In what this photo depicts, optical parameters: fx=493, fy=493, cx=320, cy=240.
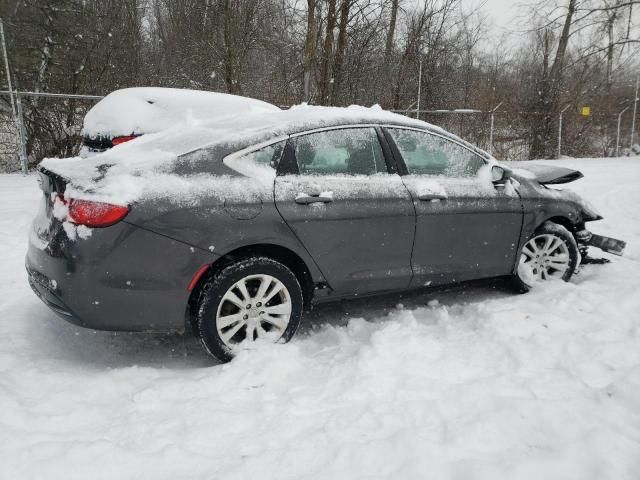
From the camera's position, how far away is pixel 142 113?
6.61m

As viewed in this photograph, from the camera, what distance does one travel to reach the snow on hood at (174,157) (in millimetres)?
2707

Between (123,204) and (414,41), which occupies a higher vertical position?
(414,41)

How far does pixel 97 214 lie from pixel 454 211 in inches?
96.0

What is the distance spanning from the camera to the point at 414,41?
16.0 m

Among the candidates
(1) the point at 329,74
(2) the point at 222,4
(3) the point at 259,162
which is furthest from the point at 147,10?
(3) the point at 259,162

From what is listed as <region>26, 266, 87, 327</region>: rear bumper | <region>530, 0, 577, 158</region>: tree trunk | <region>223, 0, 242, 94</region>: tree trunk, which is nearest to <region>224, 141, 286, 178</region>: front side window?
<region>26, 266, 87, 327</region>: rear bumper

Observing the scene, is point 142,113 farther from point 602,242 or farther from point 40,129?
point 602,242

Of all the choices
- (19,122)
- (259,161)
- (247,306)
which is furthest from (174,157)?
(19,122)

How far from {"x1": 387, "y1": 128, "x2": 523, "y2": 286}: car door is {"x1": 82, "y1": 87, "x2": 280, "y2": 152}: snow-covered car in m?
3.50

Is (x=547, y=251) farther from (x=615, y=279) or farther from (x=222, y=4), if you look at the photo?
(x=222, y=4)

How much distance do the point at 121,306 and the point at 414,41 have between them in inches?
608

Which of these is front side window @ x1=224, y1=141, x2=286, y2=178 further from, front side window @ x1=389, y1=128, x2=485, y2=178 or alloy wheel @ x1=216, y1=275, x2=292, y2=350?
front side window @ x1=389, y1=128, x2=485, y2=178

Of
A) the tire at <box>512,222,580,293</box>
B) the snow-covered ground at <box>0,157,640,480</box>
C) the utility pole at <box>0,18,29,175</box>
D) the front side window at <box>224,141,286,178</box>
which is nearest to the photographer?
the snow-covered ground at <box>0,157,640,480</box>

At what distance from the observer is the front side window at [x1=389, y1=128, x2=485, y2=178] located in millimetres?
3619
